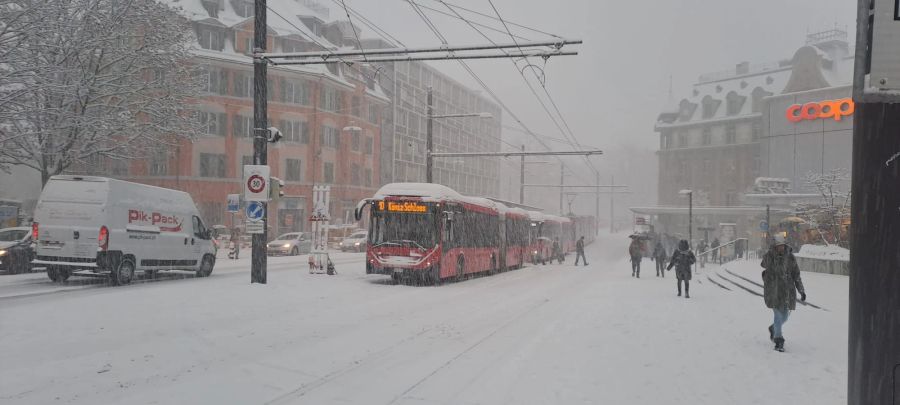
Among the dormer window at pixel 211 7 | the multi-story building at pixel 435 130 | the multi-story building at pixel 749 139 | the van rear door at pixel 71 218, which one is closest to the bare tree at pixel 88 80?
the van rear door at pixel 71 218

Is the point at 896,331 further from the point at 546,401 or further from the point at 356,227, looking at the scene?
the point at 356,227

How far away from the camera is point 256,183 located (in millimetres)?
15156

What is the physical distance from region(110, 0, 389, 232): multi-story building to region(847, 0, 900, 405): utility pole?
38781mm

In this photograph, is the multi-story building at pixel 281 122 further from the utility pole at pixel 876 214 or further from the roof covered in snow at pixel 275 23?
the utility pole at pixel 876 214

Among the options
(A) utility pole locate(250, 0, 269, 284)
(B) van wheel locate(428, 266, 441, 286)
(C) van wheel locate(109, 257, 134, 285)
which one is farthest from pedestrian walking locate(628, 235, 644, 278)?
(C) van wheel locate(109, 257, 134, 285)

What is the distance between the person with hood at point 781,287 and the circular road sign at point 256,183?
10.6m

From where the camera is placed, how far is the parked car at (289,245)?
36.5 m

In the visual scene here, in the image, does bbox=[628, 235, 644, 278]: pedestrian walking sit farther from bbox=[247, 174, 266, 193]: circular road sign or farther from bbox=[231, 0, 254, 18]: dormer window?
bbox=[231, 0, 254, 18]: dormer window

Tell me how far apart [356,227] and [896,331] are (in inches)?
1977

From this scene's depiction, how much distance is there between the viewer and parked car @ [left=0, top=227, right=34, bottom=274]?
1892 cm

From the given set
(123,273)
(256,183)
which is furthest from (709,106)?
(123,273)

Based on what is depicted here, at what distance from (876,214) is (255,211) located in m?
14.1

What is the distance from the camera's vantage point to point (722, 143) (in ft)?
221

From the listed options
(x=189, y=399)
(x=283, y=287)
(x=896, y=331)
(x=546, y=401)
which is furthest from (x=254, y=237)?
(x=896, y=331)
